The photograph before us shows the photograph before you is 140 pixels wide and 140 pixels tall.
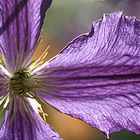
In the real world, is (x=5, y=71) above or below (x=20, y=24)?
below

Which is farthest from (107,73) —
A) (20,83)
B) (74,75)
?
(20,83)

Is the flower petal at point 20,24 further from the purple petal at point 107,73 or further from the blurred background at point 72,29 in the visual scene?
the blurred background at point 72,29

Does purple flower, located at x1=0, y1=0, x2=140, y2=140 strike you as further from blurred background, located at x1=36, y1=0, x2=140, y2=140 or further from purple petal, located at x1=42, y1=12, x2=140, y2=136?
blurred background, located at x1=36, y1=0, x2=140, y2=140

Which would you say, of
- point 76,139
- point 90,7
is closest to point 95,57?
point 76,139

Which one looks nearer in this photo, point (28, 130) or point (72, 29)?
point (28, 130)

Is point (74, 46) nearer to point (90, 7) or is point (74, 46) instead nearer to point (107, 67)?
point (107, 67)

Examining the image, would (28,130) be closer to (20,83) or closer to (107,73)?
(20,83)

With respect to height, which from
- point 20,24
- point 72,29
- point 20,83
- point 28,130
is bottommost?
point 28,130
